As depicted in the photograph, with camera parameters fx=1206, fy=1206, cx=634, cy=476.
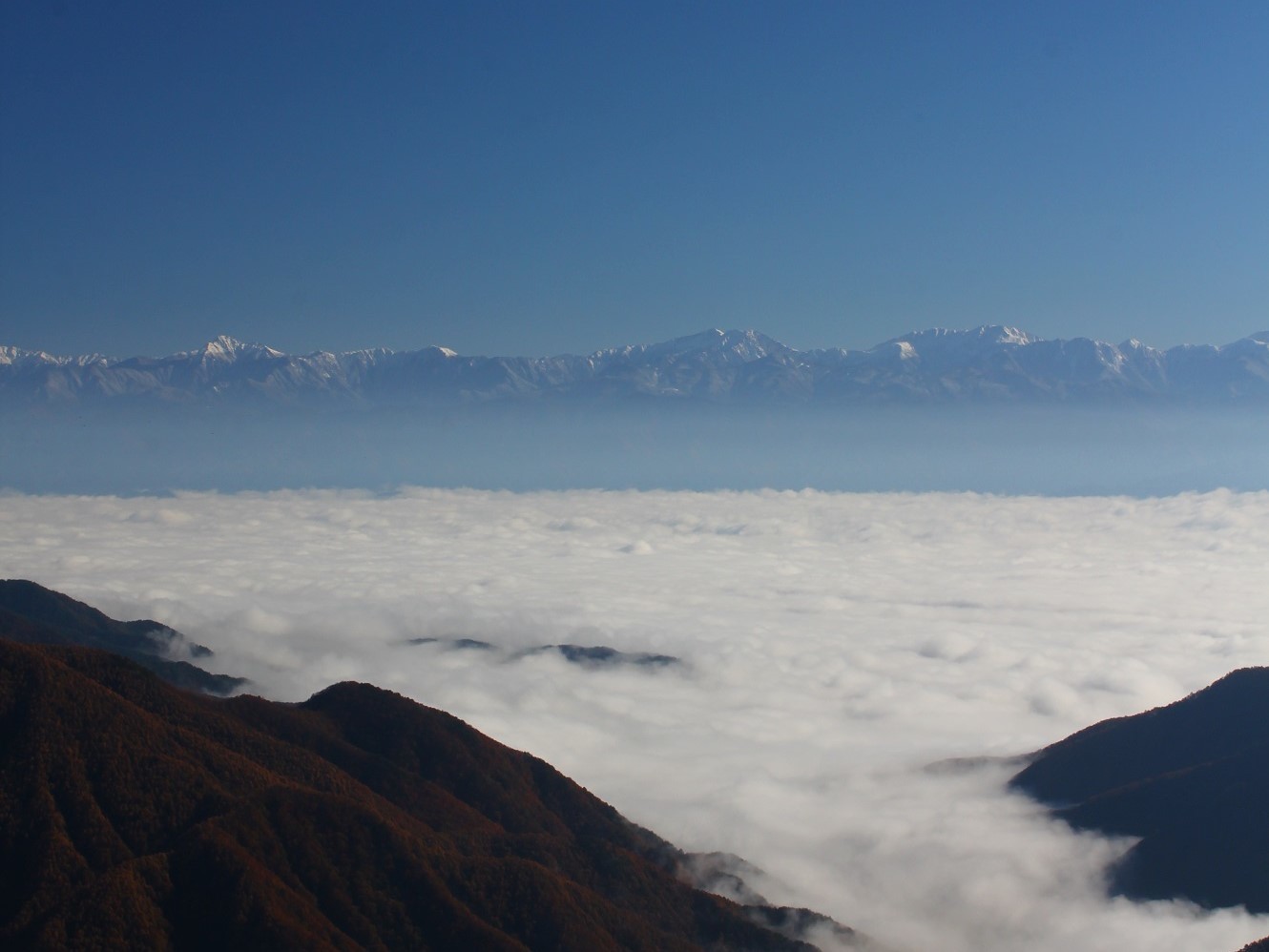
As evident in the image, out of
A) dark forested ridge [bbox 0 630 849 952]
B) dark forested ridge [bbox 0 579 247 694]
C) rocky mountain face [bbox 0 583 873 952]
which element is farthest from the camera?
dark forested ridge [bbox 0 579 247 694]

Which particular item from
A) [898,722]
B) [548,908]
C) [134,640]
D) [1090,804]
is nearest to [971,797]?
[1090,804]

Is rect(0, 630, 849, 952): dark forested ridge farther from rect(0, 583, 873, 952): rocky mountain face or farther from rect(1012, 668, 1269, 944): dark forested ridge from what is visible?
rect(1012, 668, 1269, 944): dark forested ridge

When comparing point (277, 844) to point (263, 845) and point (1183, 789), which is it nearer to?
point (263, 845)

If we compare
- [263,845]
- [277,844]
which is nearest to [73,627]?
[277,844]

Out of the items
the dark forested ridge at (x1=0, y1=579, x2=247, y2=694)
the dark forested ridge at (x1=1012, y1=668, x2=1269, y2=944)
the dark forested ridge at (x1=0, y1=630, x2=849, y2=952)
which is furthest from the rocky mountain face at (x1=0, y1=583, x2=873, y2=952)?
the dark forested ridge at (x1=0, y1=579, x2=247, y2=694)

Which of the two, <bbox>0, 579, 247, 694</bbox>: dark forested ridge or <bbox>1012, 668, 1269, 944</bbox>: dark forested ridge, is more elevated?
<bbox>0, 579, 247, 694</bbox>: dark forested ridge

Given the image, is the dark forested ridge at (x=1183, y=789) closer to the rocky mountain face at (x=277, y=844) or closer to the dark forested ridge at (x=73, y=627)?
the rocky mountain face at (x=277, y=844)

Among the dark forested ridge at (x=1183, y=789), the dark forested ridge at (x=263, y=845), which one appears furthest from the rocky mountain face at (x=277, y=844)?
the dark forested ridge at (x=1183, y=789)
